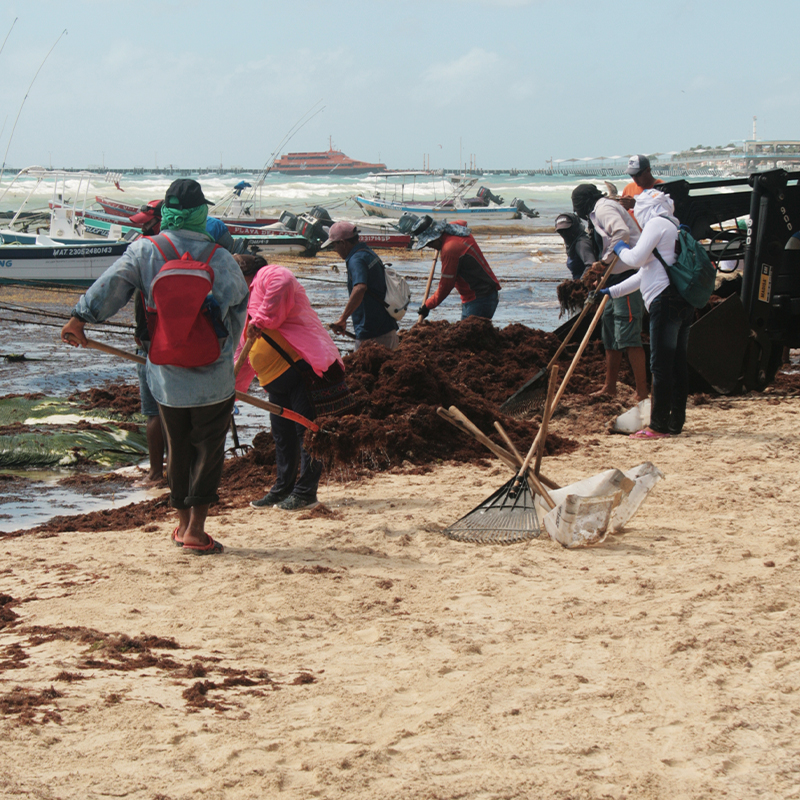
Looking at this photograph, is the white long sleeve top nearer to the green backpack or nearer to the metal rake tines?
the green backpack

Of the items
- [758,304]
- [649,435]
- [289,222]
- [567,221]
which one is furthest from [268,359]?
[289,222]

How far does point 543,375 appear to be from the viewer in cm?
760

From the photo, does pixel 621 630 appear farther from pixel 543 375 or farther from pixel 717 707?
pixel 543 375

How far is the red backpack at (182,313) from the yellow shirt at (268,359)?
1.05 m

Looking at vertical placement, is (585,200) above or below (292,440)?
above

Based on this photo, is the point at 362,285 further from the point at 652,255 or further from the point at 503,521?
the point at 503,521

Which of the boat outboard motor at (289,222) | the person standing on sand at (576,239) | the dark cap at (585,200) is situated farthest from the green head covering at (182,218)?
the boat outboard motor at (289,222)

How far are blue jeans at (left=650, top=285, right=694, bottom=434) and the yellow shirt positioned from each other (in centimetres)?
274

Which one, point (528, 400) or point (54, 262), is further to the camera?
point (54, 262)

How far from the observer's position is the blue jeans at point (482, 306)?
8094 mm

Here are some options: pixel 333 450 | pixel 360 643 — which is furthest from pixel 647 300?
pixel 360 643

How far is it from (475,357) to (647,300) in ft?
8.87

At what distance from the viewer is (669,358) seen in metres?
6.41

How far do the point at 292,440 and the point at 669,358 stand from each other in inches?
112
